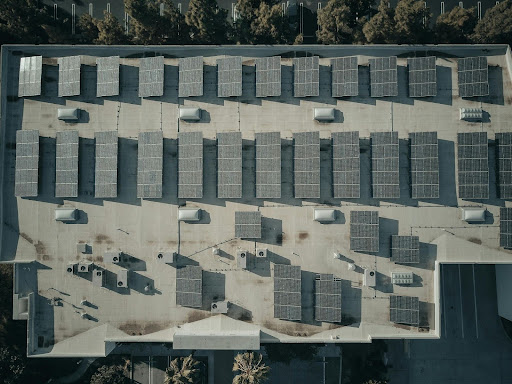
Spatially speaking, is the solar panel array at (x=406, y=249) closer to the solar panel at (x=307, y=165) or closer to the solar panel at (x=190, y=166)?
the solar panel at (x=307, y=165)

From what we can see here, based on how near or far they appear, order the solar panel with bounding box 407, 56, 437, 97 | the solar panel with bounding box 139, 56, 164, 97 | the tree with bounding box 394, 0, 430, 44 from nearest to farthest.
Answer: the solar panel with bounding box 407, 56, 437, 97
the solar panel with bounding box 139, 56, 164, 97
the tree with bounding box 394, 0, 430, 44

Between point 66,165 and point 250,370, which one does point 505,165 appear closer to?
point 250,370

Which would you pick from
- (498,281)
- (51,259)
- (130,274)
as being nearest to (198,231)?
(130,274)

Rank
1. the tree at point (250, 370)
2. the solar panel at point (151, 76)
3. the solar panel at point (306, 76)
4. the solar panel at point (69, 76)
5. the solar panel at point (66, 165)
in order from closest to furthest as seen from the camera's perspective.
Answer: the solar panel at point (306, 76) → the solar panel at point (66, 165) → the solar panel at point (151, 76) → the solar panel at point (69, 76) → the tree at point (250, 370)

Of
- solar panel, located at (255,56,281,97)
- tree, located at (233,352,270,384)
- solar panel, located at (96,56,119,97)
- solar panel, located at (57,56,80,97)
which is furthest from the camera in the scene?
tree, located at (233,352,270,384)

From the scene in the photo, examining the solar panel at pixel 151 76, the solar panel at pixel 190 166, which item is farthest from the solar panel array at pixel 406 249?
the solar panel at pixel 151 76

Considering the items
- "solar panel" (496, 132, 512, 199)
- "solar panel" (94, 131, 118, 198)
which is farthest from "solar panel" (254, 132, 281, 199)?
"solar panel" (496, 132, 512, 199)

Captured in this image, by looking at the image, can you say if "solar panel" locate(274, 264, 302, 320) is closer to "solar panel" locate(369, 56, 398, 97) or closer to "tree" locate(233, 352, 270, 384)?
"tree" locate(233, 352, 270, 384)
